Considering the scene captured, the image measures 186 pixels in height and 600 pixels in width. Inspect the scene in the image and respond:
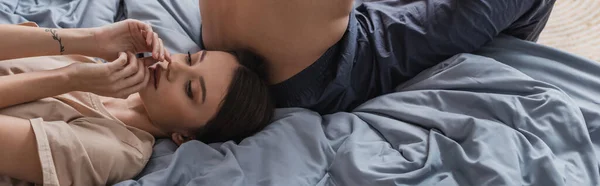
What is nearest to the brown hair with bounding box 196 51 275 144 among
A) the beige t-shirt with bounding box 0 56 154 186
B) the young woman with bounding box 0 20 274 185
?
the young woman with bounding box 0 20 274 185

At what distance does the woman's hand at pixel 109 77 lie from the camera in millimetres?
967

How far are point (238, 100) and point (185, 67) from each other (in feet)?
0.42

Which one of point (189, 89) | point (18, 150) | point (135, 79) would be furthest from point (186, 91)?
point (18, 150)

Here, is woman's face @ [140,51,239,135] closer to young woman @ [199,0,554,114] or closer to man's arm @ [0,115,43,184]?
young woman @ [199,0,554,114]

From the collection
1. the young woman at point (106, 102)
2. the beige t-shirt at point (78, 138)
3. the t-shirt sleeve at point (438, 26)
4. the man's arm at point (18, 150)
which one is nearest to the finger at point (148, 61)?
the young woman at point (106, 102)

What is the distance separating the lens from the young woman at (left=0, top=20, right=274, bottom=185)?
0.91m

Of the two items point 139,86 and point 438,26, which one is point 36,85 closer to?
point 139,86

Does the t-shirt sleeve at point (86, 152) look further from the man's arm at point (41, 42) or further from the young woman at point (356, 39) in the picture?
the young woman at point (356, 39)

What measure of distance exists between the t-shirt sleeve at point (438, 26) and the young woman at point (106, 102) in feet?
1.10

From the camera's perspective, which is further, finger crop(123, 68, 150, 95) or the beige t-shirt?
finger crop(123, 68, 150, 95)

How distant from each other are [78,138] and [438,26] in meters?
0.81

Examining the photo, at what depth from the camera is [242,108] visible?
113 centimetres

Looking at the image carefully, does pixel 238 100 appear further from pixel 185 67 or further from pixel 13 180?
pixel 13 180

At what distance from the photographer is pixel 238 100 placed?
1120mm
